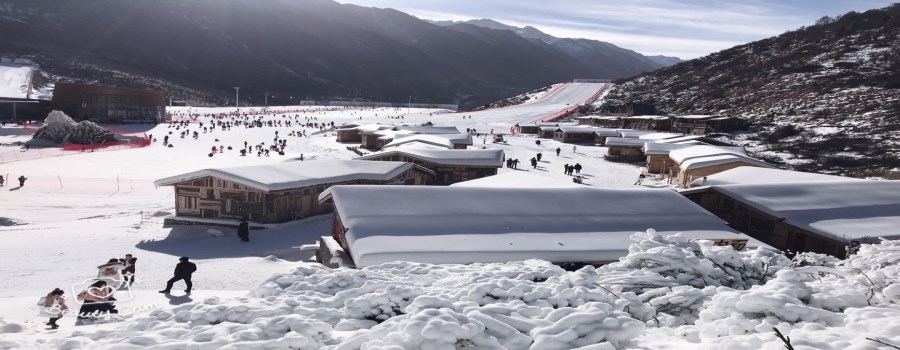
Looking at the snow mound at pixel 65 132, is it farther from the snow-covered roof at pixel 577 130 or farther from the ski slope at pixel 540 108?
the ski slope at pixel 540 108

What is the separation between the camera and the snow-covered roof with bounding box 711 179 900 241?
48.6 ft

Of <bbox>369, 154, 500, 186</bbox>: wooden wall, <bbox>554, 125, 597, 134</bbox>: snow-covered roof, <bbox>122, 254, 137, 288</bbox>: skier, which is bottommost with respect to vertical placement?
<bbox>122, 254, 137, 288</bbox>: skier

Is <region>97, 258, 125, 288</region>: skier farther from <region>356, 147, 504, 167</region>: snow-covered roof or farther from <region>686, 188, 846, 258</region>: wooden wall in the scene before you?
<region>356, 147, 504, 167</region>: snow-covered roof

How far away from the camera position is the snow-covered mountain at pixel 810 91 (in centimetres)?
4528

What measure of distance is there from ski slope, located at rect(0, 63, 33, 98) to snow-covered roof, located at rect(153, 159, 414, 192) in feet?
221

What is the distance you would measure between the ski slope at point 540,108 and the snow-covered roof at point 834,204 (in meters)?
57.4

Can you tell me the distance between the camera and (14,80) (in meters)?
80.1

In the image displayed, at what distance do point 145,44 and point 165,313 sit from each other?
16690 cm

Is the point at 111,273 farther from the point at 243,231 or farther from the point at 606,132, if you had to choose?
the point at 606,132

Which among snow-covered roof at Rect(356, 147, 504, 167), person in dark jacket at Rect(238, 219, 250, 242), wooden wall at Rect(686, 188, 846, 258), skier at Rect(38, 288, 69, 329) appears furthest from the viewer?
snow-covered roof at Rect(356, 147, 504, 167)

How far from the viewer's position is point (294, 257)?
1614cm

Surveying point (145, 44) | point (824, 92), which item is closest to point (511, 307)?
point (824, 92)

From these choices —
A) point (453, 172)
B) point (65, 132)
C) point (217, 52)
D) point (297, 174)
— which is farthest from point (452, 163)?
point (217, 52)

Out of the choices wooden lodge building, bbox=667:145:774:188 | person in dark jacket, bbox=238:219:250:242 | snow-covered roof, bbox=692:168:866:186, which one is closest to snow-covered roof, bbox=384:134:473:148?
wooden lodge building, bbox=667:145:774:188
